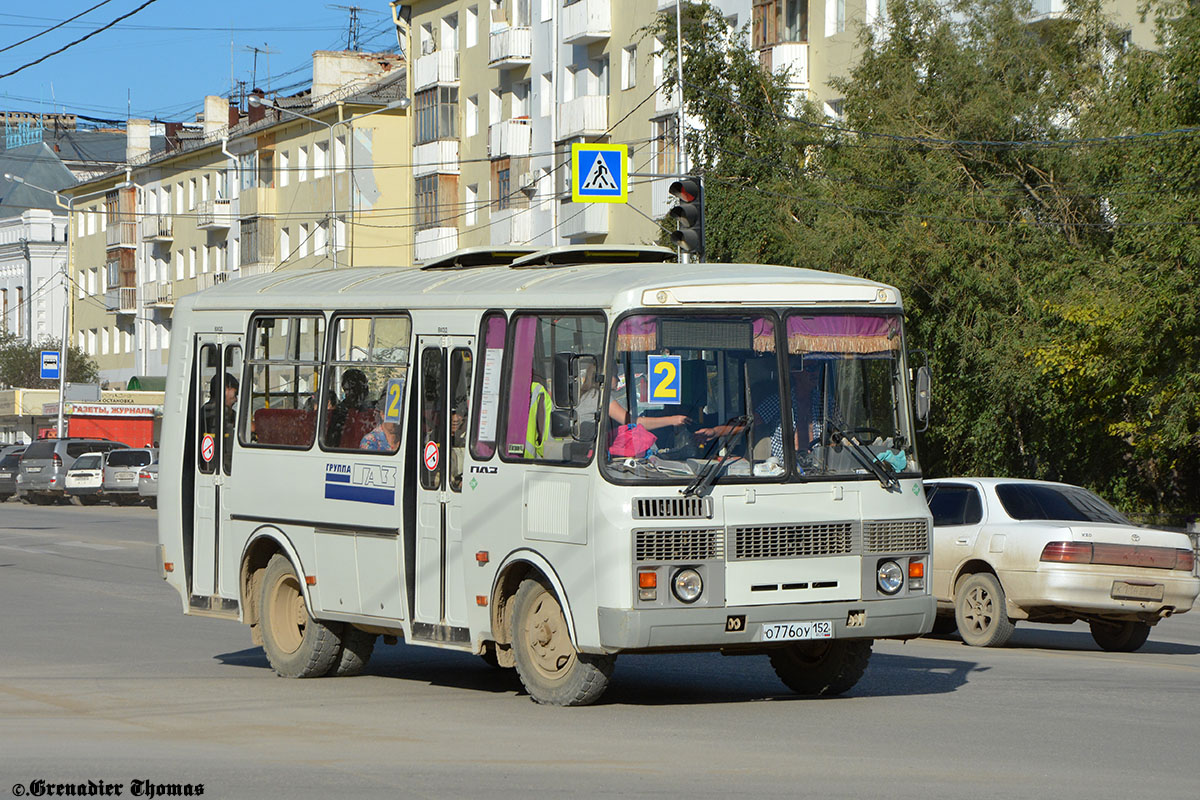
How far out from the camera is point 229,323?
1412cm

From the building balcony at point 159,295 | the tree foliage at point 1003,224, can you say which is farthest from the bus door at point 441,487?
the building balcony at point 159,295

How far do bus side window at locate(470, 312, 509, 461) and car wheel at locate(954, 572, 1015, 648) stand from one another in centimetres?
611

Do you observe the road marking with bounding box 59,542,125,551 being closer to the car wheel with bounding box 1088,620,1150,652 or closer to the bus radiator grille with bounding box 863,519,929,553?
the car wheel with bounding box 1088,620,1150,652

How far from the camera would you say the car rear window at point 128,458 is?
50500mm

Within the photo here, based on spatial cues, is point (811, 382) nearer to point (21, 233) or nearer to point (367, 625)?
point (367, 625)

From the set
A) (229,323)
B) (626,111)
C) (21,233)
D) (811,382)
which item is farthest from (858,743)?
(21,233)

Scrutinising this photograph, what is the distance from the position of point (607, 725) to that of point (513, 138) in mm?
49340

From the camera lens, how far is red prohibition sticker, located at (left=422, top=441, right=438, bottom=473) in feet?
39.9

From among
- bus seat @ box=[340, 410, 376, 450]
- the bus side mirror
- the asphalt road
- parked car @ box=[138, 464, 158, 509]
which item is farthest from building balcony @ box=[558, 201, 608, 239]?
the bus side mirror

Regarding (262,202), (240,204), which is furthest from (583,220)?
(240,204)

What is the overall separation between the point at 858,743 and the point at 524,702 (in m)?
2.61

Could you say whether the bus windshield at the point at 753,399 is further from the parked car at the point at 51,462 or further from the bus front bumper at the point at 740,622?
the parked car at the point at 51,462

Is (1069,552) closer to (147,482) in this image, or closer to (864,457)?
(864,457)

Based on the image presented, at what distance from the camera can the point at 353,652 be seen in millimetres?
13383
